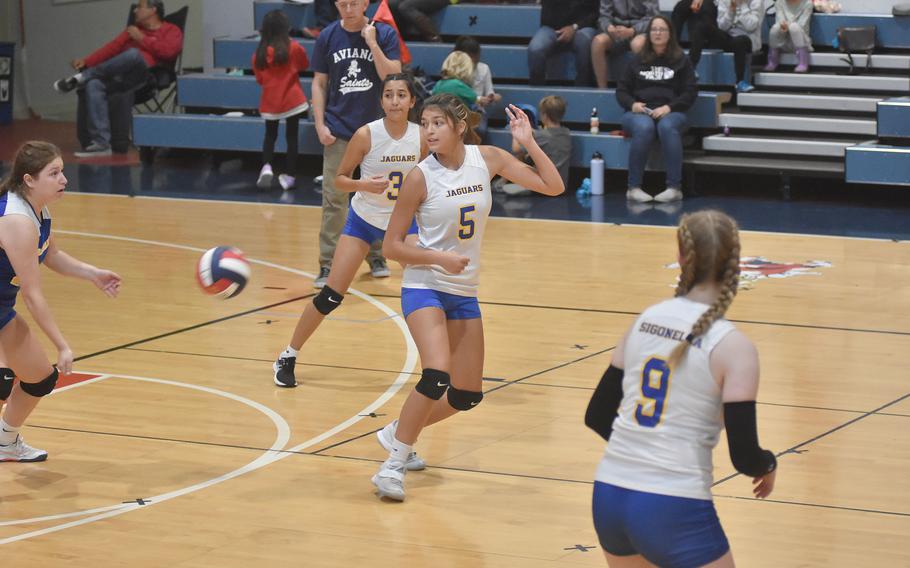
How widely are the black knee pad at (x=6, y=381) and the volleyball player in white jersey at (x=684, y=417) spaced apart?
348 centimetres

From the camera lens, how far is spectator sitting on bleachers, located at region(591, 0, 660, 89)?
50.4ft

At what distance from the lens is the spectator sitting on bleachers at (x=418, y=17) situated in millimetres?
16672

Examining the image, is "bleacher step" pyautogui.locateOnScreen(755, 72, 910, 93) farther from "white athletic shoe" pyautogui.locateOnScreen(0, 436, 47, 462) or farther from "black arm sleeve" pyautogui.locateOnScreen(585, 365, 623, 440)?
"black arm sleeve" pyautogui.locateOnScreen(585, 365, 623, 440)

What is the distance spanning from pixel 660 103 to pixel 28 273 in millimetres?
9523

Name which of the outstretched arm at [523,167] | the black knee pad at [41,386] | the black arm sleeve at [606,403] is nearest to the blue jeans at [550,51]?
the outstretched arm at [523,167]

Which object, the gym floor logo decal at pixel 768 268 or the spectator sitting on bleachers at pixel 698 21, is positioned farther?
the spectator sitting on bleachers at pixel 698 21

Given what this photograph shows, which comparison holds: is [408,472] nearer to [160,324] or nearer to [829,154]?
[160,324]

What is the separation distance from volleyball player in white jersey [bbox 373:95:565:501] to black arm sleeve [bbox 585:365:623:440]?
1928 mm

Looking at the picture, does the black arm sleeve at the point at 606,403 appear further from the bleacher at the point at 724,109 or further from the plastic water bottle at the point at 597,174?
the plastic water bottle at the point at 597,174

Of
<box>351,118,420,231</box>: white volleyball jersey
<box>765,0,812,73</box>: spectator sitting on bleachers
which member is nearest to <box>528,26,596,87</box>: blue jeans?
<box>765,0,812,73</box>: spectator sitting on bleachers

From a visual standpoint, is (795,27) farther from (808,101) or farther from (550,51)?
(550,51)

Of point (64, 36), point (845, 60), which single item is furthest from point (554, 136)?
point (64, 36)

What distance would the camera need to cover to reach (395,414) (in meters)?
7.07

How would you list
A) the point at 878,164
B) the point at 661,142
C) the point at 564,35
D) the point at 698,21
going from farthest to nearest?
the point at 564,35 → the point at 698,21 → the point at 661,142 → the point at 878,164
